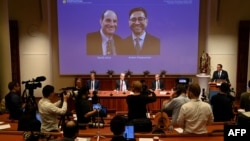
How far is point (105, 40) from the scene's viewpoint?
11.5m

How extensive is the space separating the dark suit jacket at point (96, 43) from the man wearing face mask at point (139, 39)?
0.83 ft

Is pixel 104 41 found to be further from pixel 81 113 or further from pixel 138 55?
pixel 81 113

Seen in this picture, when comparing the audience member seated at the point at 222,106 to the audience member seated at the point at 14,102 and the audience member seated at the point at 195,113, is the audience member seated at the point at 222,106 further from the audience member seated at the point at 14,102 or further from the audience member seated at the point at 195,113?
the audience member seated at the point at 14,102

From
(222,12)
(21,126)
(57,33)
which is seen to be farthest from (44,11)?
(21,126)

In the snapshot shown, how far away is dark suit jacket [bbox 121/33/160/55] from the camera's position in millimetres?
11453

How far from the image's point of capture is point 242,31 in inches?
442

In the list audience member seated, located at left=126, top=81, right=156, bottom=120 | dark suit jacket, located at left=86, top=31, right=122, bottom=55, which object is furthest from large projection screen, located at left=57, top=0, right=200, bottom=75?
audience member seated, located at left=126, top=81, right=156, bottom=120

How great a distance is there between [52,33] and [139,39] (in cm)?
321

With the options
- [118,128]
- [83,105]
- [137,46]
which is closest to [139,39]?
[137,46]

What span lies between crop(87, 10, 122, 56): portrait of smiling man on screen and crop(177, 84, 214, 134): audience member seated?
23.7ft

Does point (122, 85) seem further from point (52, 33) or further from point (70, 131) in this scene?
point (70, 131)

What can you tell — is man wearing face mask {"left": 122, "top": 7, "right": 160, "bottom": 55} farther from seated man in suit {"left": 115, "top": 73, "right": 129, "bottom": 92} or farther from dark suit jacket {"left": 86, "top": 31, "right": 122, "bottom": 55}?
seated man in suit {"left": 115, "top": 73, "right": 129, "bottom": 92}

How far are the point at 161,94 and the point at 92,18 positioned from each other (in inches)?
156

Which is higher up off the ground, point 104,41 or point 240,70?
point 104,41
